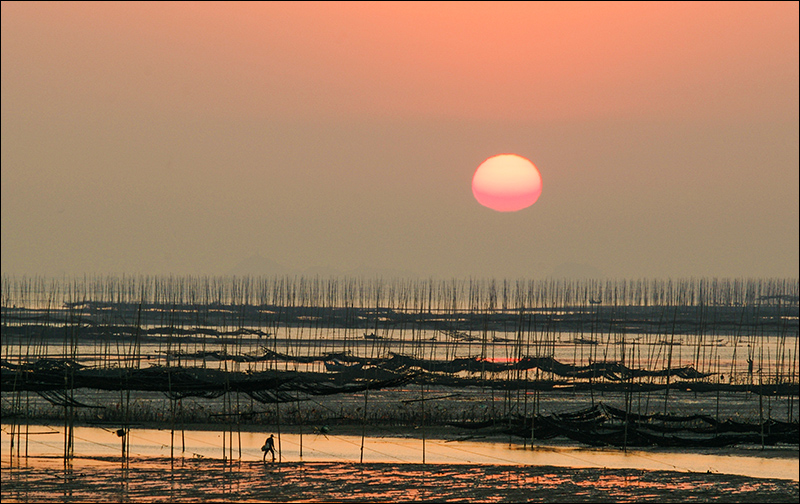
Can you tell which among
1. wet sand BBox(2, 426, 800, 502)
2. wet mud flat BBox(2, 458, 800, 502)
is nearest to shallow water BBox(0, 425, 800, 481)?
wet sand BBox(2, 426, 800, 502)

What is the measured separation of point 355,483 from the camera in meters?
19.8

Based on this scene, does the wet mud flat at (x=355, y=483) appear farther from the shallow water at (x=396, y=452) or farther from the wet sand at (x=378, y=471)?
the shallow water at (x=396, y=452)

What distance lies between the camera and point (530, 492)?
19.2 m

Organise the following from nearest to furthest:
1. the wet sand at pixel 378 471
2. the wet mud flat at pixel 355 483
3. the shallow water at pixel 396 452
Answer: the wet mud flat at pixel 355 483 → the wet sand at pixel 378 471 → the shallow water at pixel 396 452

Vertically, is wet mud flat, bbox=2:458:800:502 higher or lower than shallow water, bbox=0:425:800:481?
higher

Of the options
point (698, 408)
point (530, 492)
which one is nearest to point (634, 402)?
point (698, 408)

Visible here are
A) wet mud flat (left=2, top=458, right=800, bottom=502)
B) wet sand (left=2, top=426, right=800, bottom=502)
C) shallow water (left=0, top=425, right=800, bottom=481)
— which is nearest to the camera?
wet mud flat (left=2, top=458, right=800, bottom=502)

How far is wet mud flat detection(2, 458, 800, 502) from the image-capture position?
717 inches

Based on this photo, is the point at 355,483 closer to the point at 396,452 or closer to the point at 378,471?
the point at 378,471

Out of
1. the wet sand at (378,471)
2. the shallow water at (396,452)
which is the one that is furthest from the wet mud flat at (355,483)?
the shallow water at (396,452)

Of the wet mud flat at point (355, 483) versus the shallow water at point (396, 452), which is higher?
the wet mud flat at point (355, 483)

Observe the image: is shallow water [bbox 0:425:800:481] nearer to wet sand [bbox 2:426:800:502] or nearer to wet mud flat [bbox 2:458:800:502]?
wet sand [bbox 2:426:800:502]

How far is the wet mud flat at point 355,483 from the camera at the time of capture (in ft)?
59.7

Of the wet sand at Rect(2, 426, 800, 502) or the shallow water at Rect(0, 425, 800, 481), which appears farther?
the shallow water at Rect(0, 425, 800, 481)
